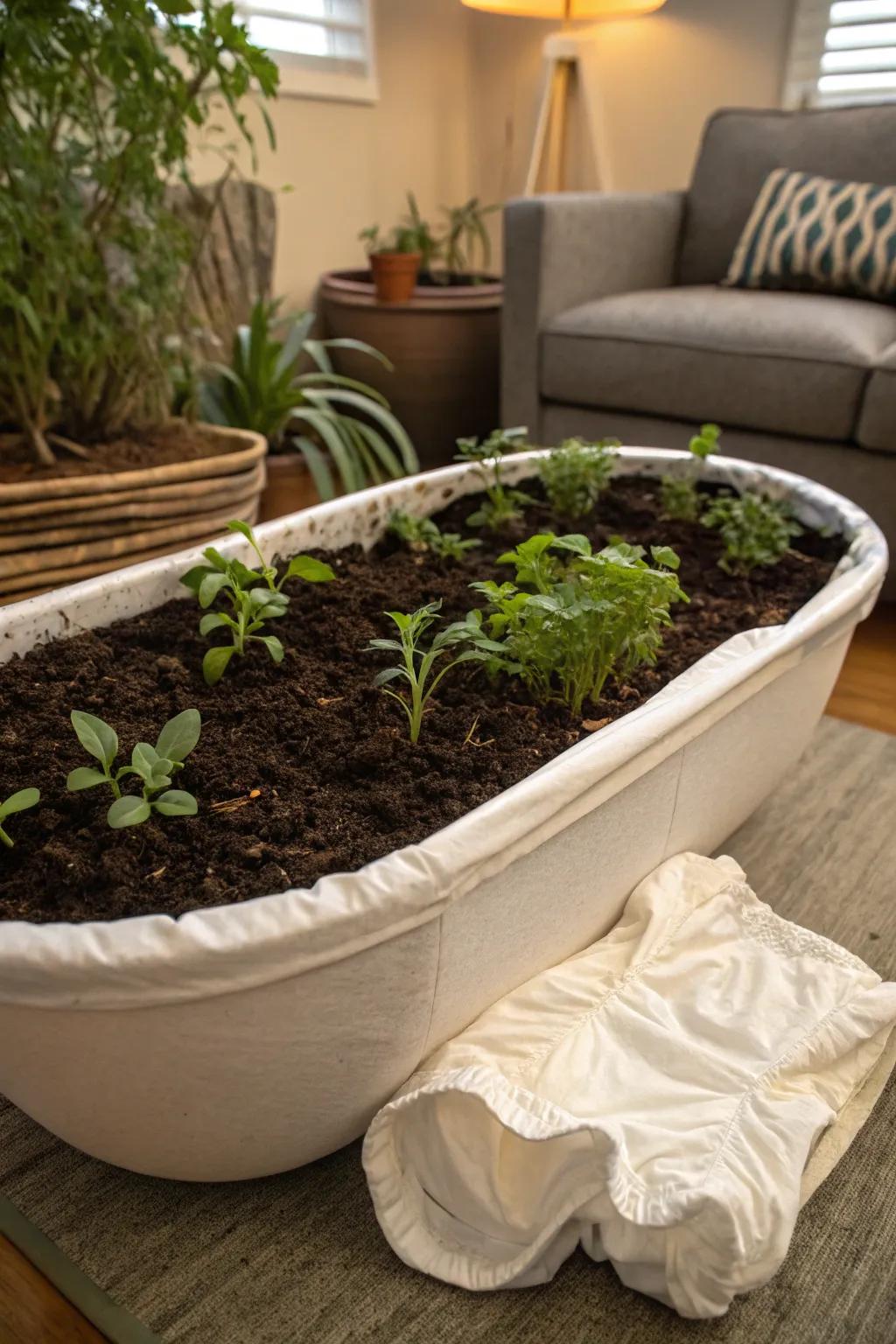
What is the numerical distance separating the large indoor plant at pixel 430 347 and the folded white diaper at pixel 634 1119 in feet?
7.39

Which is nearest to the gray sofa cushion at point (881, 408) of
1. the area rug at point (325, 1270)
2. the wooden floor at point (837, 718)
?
the wooden floor at point (837, 718)

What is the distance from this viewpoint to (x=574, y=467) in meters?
1.73

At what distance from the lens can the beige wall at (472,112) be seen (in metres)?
3.23

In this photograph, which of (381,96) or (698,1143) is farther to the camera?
(381,96)

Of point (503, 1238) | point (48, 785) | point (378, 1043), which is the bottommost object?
point (503, 1238)

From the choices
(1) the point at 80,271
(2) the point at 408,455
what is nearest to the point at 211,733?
(1) the point at 80,271

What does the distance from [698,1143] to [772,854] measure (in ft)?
2.19

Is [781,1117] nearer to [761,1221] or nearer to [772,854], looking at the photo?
[761,1221]

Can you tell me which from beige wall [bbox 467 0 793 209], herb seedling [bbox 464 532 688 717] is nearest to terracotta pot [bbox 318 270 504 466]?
beige wall [bbox 467 0 793 209]

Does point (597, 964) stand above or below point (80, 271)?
below

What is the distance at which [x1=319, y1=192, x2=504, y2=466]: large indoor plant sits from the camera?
297 centimetres

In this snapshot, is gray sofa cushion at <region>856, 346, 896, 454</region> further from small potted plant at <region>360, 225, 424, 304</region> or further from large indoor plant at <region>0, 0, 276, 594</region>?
small potted plant at <region>360, 225, 424, 304</region>

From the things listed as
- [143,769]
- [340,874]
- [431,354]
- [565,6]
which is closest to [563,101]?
[565,6]

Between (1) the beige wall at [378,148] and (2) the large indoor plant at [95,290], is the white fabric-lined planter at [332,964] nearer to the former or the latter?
(2) the large indoor plant at [95,290]
